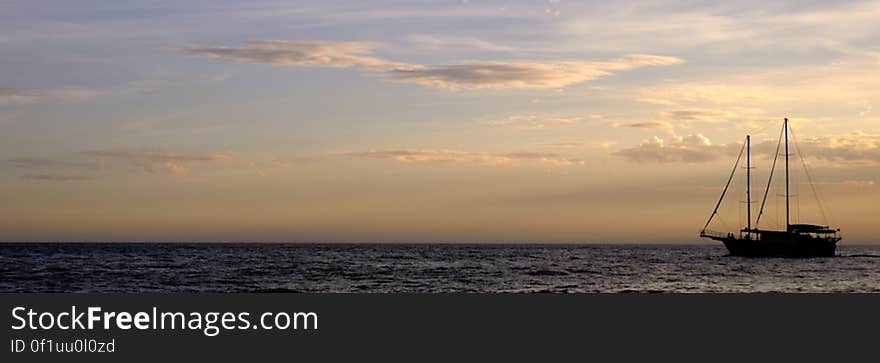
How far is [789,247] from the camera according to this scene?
407ft

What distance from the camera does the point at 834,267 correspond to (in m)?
102

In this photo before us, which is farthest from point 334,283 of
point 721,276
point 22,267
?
point 22,267

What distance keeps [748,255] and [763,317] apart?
347 ft

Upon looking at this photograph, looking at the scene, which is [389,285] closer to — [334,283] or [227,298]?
[334,283]

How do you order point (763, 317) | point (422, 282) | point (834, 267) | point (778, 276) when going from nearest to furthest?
point (763, 317) < point (422, 282) < point (778, 276) < point (834, 267)

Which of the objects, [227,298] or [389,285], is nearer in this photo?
[227,298]

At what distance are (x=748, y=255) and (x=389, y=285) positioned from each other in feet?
232

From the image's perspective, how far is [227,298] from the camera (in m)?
23.6

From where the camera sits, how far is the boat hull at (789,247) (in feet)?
407

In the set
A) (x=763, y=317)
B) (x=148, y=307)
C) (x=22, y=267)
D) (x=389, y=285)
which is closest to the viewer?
(x=148, y=307)

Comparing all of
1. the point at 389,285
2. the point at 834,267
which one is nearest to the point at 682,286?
the point at 389,285

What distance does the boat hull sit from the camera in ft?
407

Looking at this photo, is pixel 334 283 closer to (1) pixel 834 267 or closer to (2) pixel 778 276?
(2) pixel 778 276

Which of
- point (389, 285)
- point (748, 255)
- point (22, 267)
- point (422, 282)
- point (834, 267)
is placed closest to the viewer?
point (389, 285)
